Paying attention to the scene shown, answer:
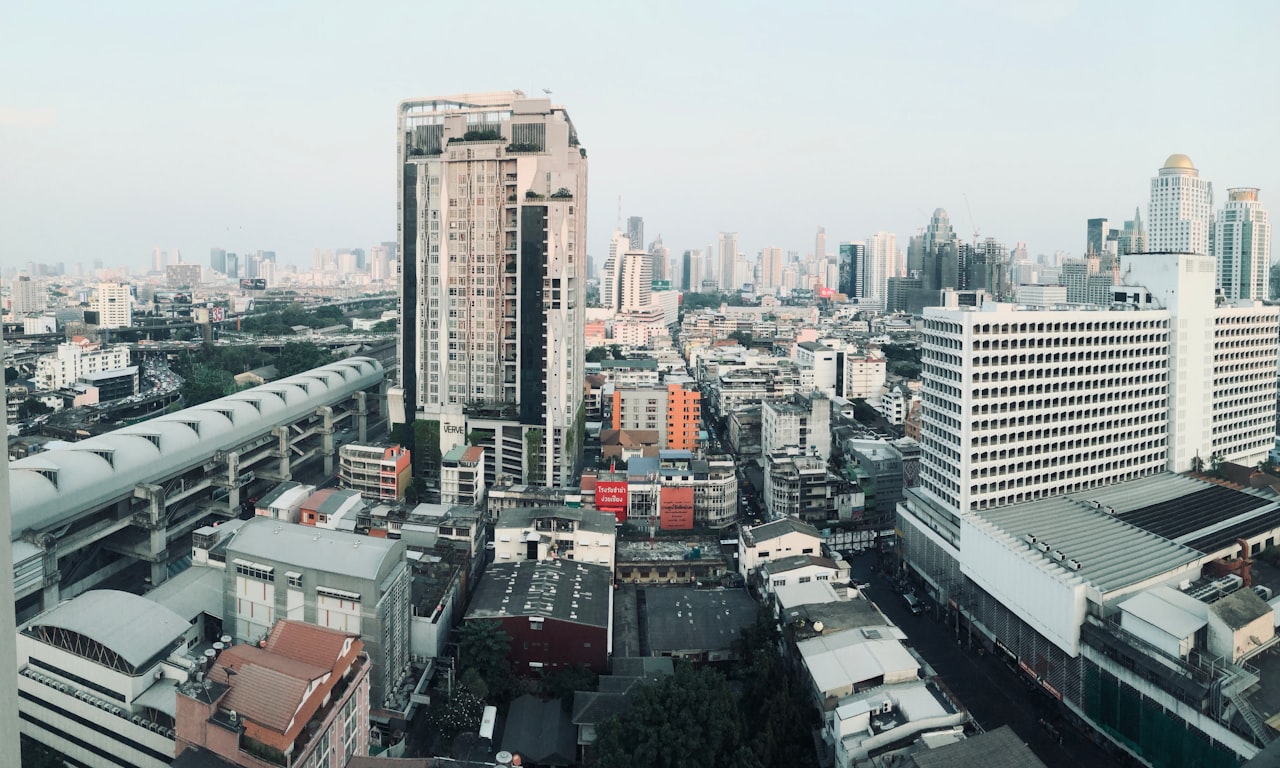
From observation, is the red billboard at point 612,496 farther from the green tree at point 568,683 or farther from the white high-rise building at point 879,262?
the white high-rise building at point 879,262

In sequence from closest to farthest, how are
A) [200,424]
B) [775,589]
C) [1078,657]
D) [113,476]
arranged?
[1078,657] → [775,589] → [113,476] → [200,424]

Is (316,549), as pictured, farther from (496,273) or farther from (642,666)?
(496,273)

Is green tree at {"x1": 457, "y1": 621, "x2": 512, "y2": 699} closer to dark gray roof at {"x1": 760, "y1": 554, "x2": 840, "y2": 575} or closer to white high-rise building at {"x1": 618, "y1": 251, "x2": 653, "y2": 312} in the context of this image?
dark gray roof at {"x1": 760, "y1": 554, "x2": 840, "y2": 575}

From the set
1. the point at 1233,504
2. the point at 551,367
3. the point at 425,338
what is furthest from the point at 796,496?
the point at 425,338

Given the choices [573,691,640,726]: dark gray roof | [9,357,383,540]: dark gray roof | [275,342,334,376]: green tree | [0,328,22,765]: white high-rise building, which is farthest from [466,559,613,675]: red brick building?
[275,342,334,376]: green tree

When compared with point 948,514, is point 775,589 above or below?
below

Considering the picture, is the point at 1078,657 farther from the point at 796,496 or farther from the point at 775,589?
the point at 796,496

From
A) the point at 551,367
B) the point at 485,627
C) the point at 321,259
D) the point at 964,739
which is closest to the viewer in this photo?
the point at 964,739
